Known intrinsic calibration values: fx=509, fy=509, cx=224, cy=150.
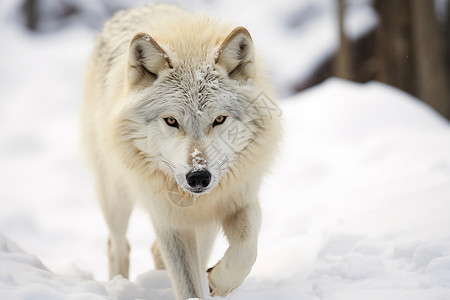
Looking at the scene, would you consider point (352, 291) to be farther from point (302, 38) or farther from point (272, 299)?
point (302, 38)

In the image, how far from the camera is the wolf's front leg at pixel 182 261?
327 centimetres

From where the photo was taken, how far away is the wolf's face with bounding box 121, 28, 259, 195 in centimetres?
288

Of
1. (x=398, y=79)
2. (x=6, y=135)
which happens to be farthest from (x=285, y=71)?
(x=6, y=135)

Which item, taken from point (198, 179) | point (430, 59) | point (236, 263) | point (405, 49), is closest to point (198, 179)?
point (198, 179)

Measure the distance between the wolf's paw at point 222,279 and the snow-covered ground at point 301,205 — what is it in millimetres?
209

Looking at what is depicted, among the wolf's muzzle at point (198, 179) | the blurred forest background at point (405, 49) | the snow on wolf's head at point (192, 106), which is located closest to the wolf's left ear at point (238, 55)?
the snow on wolf's head at point (192, 106)

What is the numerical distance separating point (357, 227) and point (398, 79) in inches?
284

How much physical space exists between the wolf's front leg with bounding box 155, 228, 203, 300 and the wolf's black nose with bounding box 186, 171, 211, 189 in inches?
30.4

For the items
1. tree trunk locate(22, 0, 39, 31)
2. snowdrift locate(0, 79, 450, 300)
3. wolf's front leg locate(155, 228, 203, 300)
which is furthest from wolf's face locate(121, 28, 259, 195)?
tree trunk locate(22, 0, 39, 31)

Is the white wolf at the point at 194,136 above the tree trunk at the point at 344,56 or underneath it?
underneath

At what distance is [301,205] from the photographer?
240 inches

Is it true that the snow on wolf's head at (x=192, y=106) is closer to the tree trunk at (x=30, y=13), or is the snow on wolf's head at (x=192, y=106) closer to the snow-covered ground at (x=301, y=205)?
the snow-covered ground at (x=301, y=205)

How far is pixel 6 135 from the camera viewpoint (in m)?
10.2

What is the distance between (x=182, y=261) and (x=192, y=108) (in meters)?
1.07
